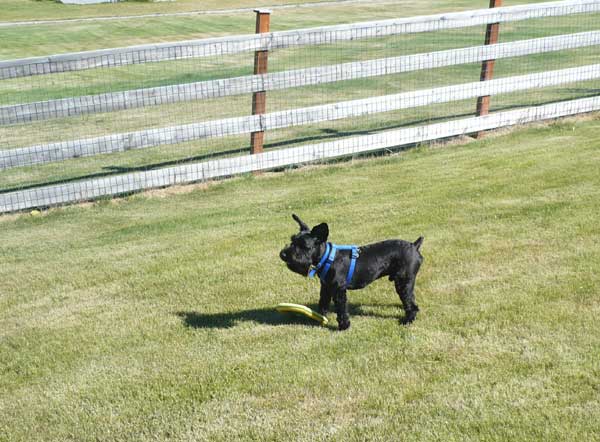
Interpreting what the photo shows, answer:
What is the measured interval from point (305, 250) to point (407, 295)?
79cm

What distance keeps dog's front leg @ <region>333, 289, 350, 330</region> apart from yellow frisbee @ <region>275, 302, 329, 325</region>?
12 centimetres

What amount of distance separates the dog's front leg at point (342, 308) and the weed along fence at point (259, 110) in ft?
15.4

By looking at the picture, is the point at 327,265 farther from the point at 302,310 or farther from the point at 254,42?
the point at 254,42

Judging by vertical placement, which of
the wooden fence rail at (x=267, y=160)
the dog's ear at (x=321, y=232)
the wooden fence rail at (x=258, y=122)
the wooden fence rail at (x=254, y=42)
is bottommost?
the wooden fence rail at (x=267, y=160)

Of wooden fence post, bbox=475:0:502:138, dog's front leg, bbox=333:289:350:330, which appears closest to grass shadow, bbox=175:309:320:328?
dog's front leg, bbox=333:289:350:330

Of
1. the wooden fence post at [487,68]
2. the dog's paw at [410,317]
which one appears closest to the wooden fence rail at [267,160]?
the wooden fence post at [487,68]

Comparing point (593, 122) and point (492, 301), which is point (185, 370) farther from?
point (593, 122)

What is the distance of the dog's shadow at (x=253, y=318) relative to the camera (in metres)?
5.74

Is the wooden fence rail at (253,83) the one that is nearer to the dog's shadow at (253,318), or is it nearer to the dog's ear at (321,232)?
the dog's shadow at (253,318)

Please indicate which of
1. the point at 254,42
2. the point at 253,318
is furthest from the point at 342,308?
the point at 254,42

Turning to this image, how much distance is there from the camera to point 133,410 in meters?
4.68

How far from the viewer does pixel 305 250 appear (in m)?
5.26

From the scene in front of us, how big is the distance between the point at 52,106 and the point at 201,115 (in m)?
5.05

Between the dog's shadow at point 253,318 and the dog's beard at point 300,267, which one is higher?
the dog's beard at point 300,267
